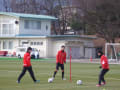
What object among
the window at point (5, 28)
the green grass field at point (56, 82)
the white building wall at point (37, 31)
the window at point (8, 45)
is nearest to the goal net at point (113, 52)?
the white building wall at point (37, 31)

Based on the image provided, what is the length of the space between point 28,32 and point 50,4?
2070 centimetres

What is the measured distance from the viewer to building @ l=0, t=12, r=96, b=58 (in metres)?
66.4

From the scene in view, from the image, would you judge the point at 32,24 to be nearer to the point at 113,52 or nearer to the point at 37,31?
the point at 37,31

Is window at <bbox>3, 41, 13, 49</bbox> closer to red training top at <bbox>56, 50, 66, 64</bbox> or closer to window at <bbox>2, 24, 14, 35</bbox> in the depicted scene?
window at <bbox>2, 24, 14, 35</bbox>

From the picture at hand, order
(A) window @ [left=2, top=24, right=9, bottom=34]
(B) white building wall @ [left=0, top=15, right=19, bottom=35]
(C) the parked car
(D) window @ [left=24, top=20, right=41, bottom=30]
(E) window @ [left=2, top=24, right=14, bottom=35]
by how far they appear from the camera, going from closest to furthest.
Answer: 1. (C) the parked car
2. (B) white building wall @ [left=0, top=15, right=19, bottom=35]
3. (D) window @ [left=24, top=20, right=41, bottom=30]
4. (E) window @ [left=2, top=24, right=14, bottom=35]
5. (A) window @ [left=2, top=24, right=9, bottom=34]

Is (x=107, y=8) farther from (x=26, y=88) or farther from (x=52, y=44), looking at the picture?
(x=52, y=44)

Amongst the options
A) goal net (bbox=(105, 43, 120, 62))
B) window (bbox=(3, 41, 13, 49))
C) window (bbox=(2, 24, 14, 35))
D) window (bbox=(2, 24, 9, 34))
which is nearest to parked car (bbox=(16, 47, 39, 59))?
window (bbox=(3, 41, 13, 49))

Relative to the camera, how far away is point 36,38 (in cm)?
6681

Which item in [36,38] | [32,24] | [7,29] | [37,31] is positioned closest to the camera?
[36,38]

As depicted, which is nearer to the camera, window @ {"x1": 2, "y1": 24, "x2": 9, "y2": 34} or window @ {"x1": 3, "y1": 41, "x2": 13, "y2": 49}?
window @ {"x1": 3, "y1": 41, "x2": 13, "y2": 49}

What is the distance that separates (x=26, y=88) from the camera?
17.7 m

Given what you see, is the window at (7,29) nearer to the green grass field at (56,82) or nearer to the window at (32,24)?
the window at (32,24)

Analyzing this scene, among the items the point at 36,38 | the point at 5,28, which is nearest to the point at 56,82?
the point at 36,38

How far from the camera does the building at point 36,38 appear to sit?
2616 inches
